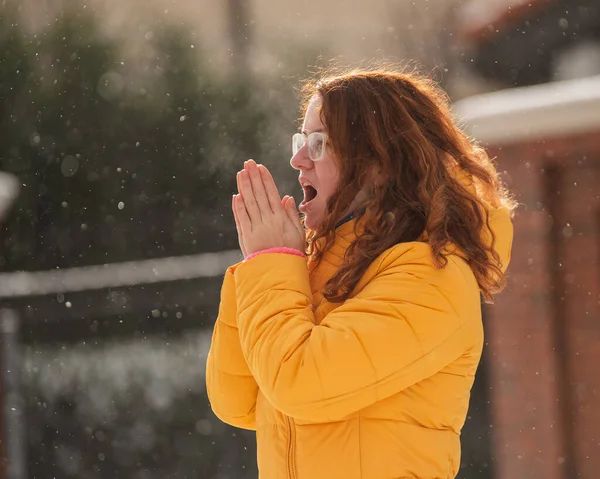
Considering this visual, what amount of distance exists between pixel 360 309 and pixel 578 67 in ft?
29.1

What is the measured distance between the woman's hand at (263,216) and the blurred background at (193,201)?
307 centimetres

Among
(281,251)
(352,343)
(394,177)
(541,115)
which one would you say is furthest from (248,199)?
(541,115)

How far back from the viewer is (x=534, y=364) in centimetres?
516

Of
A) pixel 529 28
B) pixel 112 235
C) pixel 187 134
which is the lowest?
pixel 112 235

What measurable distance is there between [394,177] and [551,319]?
11.8 feet

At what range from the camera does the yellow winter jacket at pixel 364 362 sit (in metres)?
1.60

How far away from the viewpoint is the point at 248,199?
181cm

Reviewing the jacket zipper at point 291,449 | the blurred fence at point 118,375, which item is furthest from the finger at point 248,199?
the blurred fence at point 118,375

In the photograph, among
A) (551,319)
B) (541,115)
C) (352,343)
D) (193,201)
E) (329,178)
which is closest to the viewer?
(352,343)

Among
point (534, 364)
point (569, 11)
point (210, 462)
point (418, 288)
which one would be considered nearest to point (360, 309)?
point (418, 288)

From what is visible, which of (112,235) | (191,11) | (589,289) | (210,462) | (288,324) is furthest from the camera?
(191,11)

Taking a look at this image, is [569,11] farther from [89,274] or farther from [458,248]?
[458,248]

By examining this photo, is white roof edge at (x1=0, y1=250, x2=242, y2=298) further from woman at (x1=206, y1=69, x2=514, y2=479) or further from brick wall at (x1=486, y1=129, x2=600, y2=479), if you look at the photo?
woman at (x1=206, y1=69, x2=514, y2=479)

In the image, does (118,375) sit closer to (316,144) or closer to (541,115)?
(541,115)
